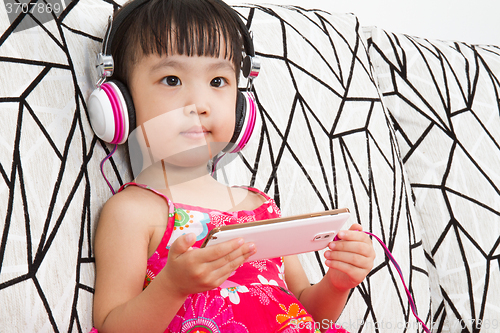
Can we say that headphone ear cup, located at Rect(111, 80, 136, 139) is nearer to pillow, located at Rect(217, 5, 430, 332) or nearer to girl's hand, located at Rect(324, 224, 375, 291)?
pillow, located at Rect(217, 5, 430, 332)

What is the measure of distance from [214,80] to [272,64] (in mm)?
291

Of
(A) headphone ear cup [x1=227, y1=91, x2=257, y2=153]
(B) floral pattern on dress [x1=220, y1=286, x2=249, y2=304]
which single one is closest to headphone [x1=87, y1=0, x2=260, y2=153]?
(A) headphone ear cup [x1=227, y1=91, x2=257, y2=153]

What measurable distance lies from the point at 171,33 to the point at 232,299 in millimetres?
480

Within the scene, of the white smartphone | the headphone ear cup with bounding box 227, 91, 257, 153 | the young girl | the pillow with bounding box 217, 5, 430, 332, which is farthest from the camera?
the pillow with bounding box 217, 5, 430, 332

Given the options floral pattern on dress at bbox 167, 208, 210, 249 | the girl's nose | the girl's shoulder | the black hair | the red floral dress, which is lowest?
the red floral dress

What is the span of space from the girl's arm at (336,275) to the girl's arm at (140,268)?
0.20m

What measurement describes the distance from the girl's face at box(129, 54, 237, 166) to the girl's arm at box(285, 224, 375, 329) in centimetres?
30

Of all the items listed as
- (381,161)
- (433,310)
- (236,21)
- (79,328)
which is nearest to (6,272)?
(79,328)

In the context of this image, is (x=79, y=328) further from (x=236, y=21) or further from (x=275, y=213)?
(x=236, y=21)

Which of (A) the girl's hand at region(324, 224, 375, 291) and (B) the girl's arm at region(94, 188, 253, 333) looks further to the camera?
(A) the girl's hand at region(324, 224, 375, 291)

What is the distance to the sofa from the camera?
60 centimetres

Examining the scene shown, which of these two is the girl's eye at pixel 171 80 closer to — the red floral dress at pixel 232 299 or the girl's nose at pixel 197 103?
the girl's nose at pixel 197 103

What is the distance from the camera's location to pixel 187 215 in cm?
74

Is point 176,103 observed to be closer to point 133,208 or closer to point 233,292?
point 133,208
